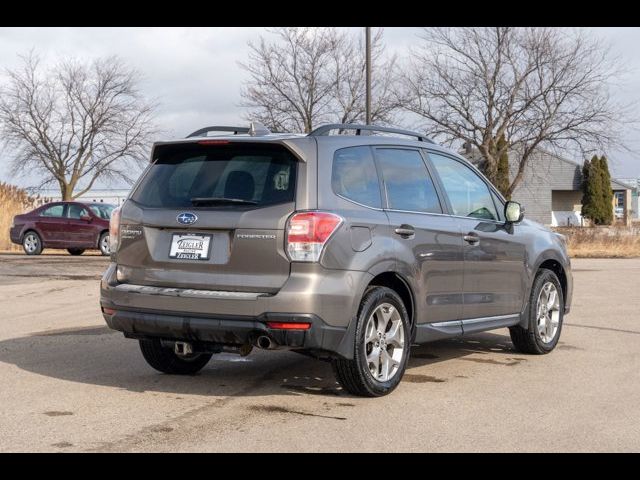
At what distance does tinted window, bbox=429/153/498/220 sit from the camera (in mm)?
7535

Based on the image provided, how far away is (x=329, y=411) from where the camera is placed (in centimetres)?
599

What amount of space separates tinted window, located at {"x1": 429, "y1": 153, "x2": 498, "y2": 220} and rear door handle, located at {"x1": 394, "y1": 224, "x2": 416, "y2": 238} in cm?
88

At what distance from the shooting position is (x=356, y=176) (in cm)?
652

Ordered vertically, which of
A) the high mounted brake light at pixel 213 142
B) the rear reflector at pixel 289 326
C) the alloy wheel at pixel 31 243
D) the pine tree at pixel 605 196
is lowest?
the rear reflector at pixel 289 326

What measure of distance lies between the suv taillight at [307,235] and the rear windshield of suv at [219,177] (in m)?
0.18

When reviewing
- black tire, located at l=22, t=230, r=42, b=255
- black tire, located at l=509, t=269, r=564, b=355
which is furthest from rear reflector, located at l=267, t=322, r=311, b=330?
black tire, located at l=22, t=230, r=42, b=255

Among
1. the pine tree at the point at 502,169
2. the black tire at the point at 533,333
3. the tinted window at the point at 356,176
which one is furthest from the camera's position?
the pine tree at the point at 502,169

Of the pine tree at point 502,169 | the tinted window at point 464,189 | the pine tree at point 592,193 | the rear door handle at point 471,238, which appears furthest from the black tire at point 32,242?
the pine tree at point 592,193

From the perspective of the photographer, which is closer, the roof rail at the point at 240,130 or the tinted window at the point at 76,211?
the roof rail at the point at 240,130

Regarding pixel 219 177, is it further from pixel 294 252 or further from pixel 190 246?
pixel 294 252

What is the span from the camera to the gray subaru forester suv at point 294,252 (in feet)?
19.5

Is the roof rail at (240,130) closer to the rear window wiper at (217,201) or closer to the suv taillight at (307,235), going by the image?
the rear window wiper at (217,201)

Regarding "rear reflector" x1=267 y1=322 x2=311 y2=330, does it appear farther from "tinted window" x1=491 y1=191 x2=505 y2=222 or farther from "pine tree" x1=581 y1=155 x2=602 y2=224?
"pine tree" x1=581 y1=155 x2=602 y2=224
